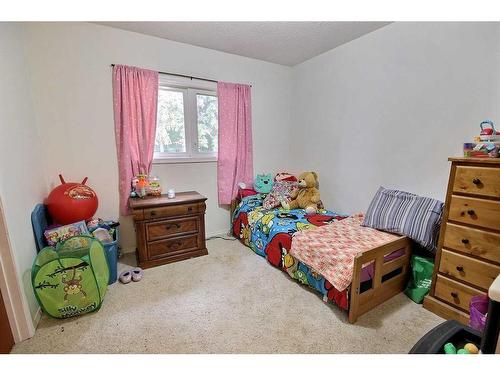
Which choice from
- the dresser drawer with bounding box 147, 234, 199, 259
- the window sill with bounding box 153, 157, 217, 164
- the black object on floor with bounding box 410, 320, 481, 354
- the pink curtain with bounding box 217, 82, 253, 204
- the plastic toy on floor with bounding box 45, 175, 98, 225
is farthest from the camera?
the pink curtain with bounding box 217, 82, 253, 204

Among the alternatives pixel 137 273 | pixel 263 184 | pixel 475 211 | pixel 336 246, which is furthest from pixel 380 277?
pixel 137 273

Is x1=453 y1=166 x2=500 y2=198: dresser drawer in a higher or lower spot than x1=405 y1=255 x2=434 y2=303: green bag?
higher

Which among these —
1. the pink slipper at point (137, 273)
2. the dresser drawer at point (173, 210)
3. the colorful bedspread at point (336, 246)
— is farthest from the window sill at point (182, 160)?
the colorful bedspread at point (336, 246)

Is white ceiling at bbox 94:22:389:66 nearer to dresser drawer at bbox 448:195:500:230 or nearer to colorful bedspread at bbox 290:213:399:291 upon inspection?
dresser drawer at bbox 448:195:500:230

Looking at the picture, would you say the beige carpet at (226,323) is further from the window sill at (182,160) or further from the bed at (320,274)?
the window sill at (182,160)

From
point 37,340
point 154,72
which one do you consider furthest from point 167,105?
point 37,340

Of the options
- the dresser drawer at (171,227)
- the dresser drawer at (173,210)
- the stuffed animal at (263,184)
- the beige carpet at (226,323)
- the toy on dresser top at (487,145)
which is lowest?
the beige carpet at (226,323)

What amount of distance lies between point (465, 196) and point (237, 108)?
239cm

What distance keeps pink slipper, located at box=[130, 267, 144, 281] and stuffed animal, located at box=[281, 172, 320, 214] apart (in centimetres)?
165

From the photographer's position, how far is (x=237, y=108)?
9.48 ft

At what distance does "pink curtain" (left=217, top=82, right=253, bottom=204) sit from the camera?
2.82m

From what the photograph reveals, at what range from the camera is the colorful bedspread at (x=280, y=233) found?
1.73 meters

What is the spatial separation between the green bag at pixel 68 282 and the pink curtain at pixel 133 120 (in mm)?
868

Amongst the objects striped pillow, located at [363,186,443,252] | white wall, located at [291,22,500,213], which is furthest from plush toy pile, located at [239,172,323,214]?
striped pillow, located at [363,186,443,252]
